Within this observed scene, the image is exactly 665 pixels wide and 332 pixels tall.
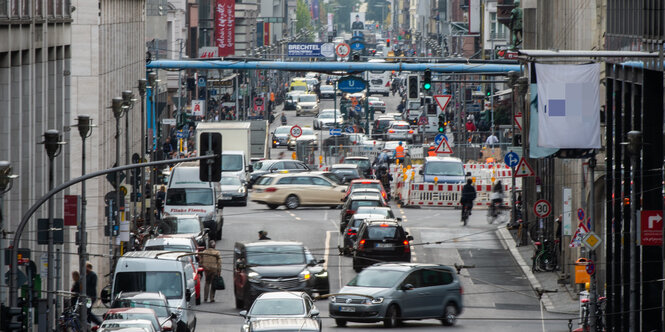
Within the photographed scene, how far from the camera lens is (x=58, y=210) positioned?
37531 millimetres

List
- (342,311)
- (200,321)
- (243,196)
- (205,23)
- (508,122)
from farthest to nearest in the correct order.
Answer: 1. (205,23)
2. (508,122)
3. (243,196)
4. (200,321)
5. (342,311)

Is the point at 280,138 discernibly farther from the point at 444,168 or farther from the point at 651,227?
the point at 651,227

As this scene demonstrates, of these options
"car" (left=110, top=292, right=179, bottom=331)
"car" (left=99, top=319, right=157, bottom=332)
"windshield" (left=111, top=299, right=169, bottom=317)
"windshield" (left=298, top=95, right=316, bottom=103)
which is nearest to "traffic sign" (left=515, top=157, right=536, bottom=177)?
"car" (left=110, top=292, right=179, bottom=331)

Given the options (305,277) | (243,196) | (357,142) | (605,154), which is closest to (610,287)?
(605,154)

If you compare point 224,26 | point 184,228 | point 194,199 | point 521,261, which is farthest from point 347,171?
point 224,26

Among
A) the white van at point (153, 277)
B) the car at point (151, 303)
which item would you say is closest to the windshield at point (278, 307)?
the car at point (151, 303)

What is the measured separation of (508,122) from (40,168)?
56.7 meters

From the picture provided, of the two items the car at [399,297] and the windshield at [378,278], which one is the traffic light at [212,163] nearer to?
the car at [399,297]

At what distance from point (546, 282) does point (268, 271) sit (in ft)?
30.7

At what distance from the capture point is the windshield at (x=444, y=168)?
191 ft

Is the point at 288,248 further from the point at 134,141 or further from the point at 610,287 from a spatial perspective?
the point at 134,141

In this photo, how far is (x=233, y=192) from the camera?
186ft

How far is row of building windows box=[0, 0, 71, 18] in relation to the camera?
1223 inches

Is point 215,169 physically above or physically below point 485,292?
above
